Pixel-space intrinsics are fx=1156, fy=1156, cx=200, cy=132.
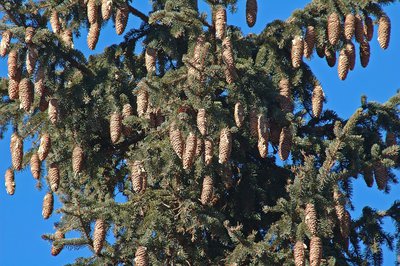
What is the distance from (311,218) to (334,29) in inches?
93.7

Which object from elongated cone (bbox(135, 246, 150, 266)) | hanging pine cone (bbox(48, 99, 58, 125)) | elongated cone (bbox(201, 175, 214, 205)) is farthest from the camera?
hanging pine cone (bbox(48, 99, 58, 125))

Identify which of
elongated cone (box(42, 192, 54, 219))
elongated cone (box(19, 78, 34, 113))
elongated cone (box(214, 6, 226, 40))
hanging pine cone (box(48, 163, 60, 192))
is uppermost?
elongated cone (box(214, 6, 226, 40))

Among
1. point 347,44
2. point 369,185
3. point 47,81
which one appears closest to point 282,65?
point 347,44

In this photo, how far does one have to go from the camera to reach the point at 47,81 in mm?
10922

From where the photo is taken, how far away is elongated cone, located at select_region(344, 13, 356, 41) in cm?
1112

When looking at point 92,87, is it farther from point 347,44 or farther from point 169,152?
point 347,44

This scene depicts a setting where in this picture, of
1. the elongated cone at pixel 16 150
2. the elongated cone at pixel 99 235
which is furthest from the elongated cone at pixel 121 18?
the elongated cone at pixel 99 235

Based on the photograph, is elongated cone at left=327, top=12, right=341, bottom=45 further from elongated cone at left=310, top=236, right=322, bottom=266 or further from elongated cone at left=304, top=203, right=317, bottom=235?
elongated cone at left=310, top=236, right=322, bottom=266

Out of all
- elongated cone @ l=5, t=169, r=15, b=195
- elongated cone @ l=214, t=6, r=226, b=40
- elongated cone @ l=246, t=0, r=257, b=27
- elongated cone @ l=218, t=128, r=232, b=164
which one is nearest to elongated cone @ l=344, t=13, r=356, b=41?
elongated cone @ l=246, t=0, r=257, b=27

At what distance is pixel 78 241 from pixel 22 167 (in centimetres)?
139

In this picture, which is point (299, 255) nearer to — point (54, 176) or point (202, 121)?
point (202, 121)

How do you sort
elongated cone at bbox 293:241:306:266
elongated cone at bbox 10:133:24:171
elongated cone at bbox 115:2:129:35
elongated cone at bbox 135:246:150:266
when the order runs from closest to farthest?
elongated cone at bbox 293:241:306:266
elongated cone at bbox 135:246:150:266
elongated cone at bbox 10:133:24:171
elongated cone at bbox 115:2:129:35

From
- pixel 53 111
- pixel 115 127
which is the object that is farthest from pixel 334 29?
pixel 53 111

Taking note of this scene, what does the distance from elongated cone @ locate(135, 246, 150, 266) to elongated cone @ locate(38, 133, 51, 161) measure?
4.81ft
